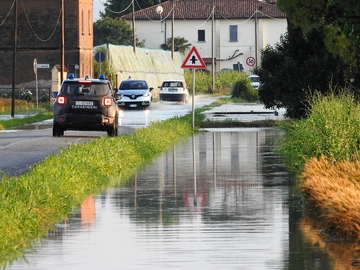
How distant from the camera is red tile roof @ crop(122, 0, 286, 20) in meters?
122

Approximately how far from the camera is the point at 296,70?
31.3 meters

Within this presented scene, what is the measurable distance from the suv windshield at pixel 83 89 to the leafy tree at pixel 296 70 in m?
5.03

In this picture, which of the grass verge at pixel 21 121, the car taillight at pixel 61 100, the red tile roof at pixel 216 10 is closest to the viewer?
the car taillight at pixel 61 100

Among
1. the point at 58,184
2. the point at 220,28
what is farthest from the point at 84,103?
the point at 220,28

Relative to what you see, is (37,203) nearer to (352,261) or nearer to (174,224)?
(174,224)

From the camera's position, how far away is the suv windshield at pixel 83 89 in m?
29.8

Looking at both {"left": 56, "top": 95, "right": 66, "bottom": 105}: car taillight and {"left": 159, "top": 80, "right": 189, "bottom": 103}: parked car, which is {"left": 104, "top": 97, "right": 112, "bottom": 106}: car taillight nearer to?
{"left": 56, "top": 95, "right": 66, "bottom": 105}: car taillight

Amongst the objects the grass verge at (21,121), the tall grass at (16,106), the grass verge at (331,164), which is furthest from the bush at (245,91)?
the grass verge at (331,164)

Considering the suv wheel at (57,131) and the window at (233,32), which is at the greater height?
the window at (233,32)

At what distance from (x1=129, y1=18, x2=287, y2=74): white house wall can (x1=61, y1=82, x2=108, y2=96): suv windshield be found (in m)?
89.1

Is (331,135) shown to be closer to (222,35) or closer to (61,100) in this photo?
(61,100)

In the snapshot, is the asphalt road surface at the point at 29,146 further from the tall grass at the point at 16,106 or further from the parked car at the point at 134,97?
the parked car at the point at 134,97

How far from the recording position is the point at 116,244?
35.3 feet

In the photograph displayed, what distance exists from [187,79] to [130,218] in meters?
86.1
